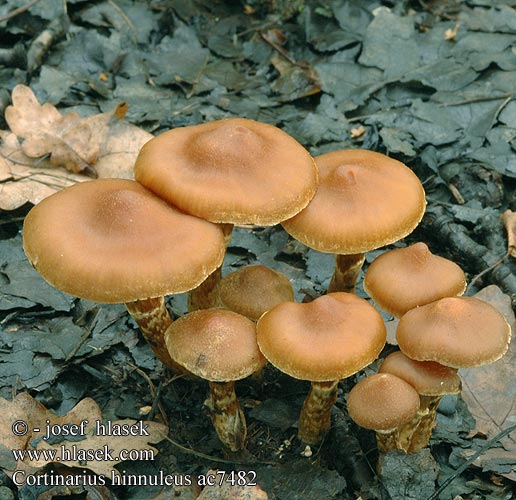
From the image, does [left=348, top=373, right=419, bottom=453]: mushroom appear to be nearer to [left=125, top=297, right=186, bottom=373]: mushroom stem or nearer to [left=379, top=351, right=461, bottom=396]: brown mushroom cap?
[left=379, top=351, right=461, bottom=396]: brown mushroom cap

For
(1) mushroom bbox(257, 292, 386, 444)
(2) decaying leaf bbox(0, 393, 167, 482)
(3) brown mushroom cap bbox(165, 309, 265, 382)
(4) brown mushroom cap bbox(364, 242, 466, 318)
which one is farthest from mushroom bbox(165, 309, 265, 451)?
(4) brown mushroom cap bbox(364, 242, 466, 318)

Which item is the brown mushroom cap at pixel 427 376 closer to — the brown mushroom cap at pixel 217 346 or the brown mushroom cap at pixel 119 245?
the brown mushroom cap at pixel 217 346

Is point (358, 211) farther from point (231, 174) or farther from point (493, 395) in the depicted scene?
point (493, 395)

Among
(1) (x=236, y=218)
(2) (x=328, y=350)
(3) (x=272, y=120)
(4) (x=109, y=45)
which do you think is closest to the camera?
(2) (x=328, y=350)

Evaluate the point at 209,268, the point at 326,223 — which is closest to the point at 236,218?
the point at 209,268

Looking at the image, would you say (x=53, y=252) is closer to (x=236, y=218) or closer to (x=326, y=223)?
(x=236, y=218)

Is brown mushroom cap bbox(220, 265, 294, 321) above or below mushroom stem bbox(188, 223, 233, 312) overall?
above

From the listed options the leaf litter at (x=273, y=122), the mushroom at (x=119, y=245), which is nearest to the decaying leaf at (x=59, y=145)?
the leaf litter at (x=273, y=122)
